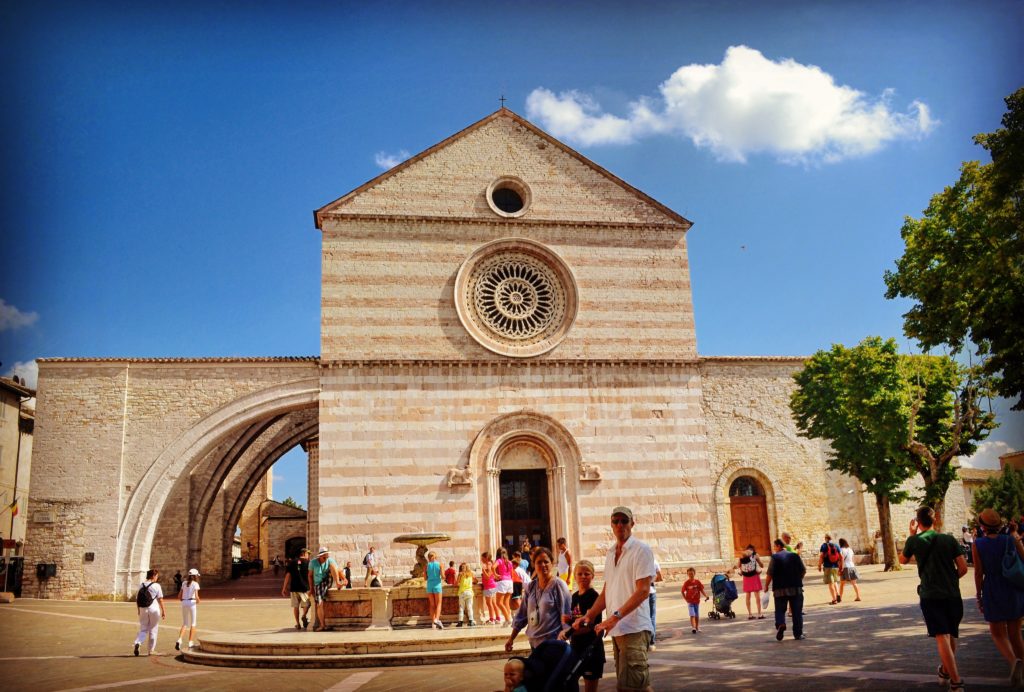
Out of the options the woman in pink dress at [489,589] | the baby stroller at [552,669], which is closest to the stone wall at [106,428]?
the woman in pink dress at [489,589]

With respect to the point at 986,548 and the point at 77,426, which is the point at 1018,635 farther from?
the point at 77,426

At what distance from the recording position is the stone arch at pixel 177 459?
77.2ft

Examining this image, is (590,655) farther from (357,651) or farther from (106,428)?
(106,428)

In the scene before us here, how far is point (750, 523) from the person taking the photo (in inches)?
1044

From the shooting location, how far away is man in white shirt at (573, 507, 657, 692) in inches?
243

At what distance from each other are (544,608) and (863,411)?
59.7ft

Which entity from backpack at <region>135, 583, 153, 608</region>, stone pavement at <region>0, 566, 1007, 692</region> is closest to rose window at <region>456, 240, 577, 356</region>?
stone pavement at <region>0, 566, 1007, 692</region>

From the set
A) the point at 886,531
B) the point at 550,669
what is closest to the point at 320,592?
the point at 550,669

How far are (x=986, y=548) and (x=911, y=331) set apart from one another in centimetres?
979

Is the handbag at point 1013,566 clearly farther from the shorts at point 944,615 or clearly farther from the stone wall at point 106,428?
the stone wall at point 106,428

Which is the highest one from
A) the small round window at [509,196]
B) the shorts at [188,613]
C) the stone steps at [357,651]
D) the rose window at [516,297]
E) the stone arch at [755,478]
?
the small round window at [509,196]

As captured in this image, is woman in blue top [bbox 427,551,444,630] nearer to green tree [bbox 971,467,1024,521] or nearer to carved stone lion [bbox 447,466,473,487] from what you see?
carved stone lion [bbox 447,466,473,487]

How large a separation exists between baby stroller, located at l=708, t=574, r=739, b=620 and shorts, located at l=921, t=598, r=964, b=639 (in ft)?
27.8

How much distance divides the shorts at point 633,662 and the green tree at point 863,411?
18309 mm
